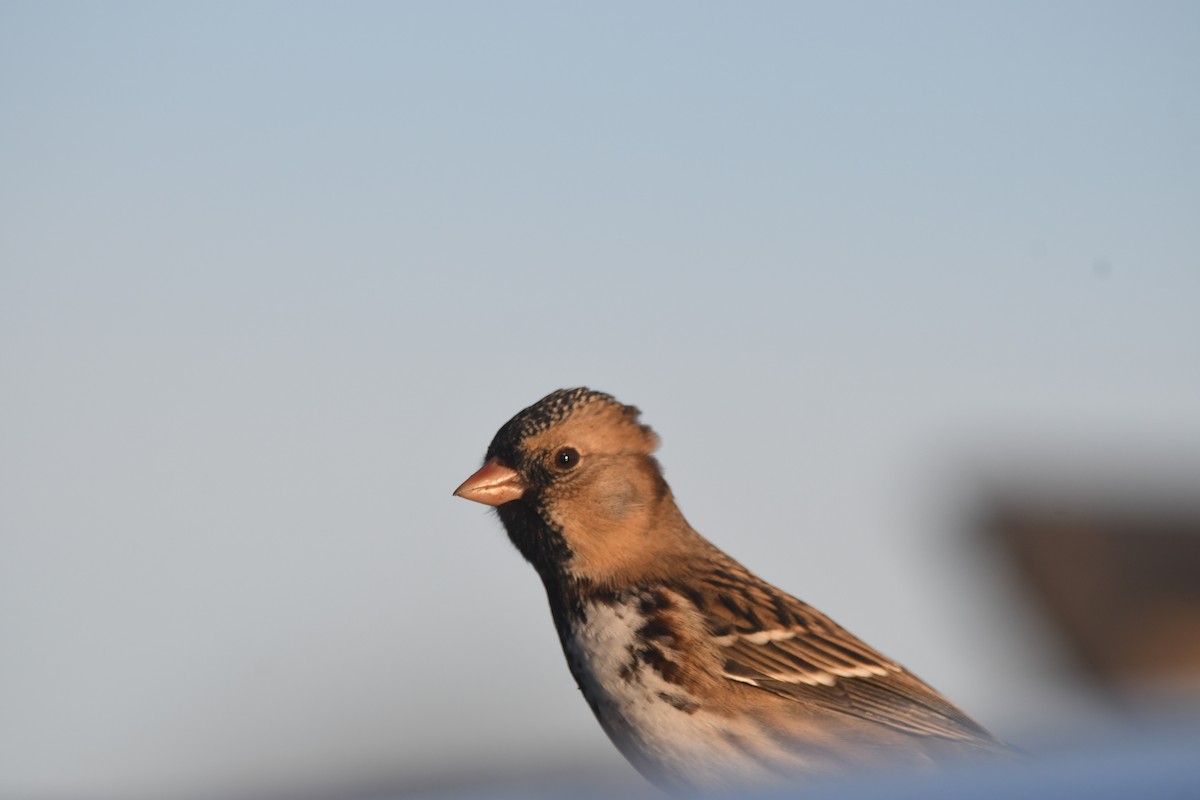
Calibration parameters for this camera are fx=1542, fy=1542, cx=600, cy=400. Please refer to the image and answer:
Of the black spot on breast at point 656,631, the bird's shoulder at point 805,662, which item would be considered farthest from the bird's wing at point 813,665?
the black spot on breast at point 656,631

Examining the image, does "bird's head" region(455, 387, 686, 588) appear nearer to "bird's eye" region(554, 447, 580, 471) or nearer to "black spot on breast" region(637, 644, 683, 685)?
"bird's eye" region(554, 447, 580, 471)

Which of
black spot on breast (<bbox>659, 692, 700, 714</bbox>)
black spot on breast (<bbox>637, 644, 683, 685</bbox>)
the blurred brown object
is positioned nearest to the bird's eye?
black spot on breast (<bbox>637, 644, 683, 685</bbox>)

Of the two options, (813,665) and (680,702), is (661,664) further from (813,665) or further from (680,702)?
(813,665)

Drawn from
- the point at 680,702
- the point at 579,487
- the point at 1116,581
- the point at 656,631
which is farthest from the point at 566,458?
the point at 1116,581

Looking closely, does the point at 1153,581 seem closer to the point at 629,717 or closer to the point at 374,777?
the point at 629,717

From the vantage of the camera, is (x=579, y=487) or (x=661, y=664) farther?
(x=579, y=487)

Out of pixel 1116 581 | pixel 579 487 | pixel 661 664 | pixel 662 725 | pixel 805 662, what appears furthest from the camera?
pixel 1116 581

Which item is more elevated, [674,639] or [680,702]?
[674,639]
